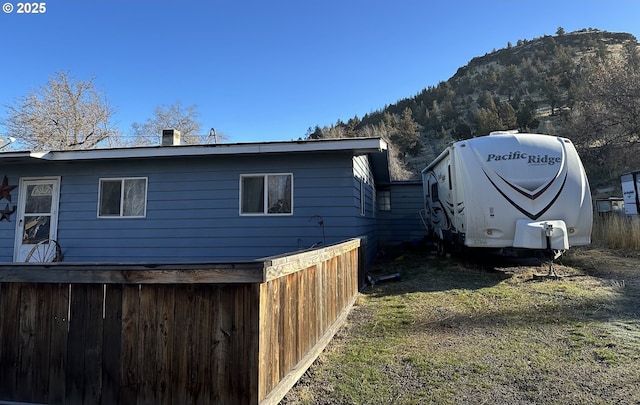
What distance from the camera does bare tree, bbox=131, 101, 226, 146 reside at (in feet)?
98.6

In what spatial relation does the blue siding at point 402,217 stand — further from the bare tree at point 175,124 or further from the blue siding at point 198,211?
the bare tree at point 175,124

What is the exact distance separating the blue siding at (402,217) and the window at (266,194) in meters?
6.78

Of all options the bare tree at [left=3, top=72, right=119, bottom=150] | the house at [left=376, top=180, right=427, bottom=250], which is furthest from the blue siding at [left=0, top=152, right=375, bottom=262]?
the bare tree at [left=3, top=72, right=119, bottom=150]

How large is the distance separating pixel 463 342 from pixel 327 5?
1088cm

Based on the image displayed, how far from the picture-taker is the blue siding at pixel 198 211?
743 cm

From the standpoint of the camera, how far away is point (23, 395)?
8.17 ft

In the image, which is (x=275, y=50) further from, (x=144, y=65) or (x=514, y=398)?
(x=514, y=398)

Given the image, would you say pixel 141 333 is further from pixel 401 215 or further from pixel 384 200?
pixel 384 200

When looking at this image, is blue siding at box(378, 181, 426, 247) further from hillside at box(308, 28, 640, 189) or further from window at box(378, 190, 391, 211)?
hillside at box(308, 28, 640, 189)

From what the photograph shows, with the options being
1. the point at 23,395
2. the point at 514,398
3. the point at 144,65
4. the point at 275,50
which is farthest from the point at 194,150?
the point at 144,65

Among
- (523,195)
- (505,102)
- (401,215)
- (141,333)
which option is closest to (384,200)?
(401,215)

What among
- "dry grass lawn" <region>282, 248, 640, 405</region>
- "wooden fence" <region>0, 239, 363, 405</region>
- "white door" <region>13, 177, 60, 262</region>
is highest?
"white door" <region>13, 177, 60, 262</region>

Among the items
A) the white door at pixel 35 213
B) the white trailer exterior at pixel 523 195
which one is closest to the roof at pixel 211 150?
the white door at pixel 35 213

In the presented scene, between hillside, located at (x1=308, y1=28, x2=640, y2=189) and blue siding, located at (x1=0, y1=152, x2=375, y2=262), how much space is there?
17.0 m
